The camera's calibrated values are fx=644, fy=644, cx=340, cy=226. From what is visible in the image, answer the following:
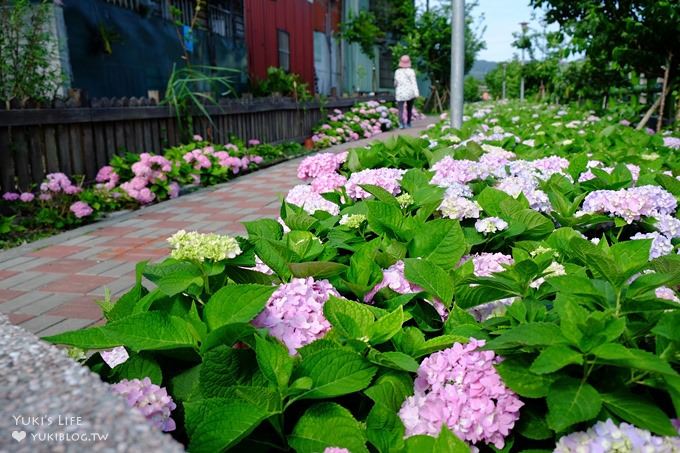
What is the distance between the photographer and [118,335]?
1.20 meters

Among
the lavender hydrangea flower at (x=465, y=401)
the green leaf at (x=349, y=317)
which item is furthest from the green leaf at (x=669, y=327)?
the green leaf at (x=349, y=317)

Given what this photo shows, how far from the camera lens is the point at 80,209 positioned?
18.7 ft

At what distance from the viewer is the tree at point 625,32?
7.21 m

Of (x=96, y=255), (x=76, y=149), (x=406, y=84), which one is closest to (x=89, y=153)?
(x=76, y=149)

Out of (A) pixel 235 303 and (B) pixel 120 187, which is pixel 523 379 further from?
(B) pixel 120 187

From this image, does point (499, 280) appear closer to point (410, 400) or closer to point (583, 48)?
point (410, 400)

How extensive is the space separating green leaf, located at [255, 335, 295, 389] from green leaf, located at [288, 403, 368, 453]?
82 millimetres

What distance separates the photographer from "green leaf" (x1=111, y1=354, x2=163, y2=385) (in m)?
1.21

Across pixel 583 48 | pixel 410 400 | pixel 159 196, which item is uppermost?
pixel 583 48

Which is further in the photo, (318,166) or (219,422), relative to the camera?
(318,166)

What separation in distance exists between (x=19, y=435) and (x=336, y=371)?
548 mm

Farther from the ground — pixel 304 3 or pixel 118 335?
pixel 304 3

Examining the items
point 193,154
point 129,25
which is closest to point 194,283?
point 193,154

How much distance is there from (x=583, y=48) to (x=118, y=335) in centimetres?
785
